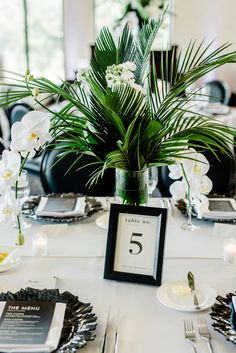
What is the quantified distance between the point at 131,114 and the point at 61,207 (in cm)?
59

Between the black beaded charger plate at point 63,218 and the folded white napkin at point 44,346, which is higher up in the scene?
the black beaded charger plate at point 63,218

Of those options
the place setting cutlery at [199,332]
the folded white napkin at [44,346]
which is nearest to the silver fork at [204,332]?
the place setting cutlery at [199,332]

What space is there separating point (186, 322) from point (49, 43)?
5.74 meters

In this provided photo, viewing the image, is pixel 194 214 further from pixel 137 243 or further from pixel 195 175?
pixel 137 243

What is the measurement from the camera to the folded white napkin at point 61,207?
173 centimetres

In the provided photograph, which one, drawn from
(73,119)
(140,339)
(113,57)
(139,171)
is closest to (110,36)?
(113,57)

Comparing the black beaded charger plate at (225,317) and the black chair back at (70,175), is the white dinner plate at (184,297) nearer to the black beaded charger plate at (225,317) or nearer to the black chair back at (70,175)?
the black beaded charger plate at (225,317)

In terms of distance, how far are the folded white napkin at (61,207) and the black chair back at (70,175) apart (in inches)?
14.7

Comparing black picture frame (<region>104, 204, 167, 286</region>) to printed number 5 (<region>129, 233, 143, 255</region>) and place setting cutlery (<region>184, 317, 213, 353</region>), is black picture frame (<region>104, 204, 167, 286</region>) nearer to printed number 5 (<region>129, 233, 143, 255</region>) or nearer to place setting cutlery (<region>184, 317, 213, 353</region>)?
printed number 5 (<region>129, 233, 143, 255</region>)

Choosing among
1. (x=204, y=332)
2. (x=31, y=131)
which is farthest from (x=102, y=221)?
(x=204, y=332)

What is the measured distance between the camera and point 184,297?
1202mm

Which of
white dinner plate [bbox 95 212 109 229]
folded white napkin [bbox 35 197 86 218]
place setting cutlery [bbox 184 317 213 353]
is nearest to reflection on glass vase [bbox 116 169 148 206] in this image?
white dinner plate [bbox 95 212 109 229]

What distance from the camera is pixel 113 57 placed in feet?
Result: 4.96

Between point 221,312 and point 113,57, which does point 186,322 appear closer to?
point 221,312
